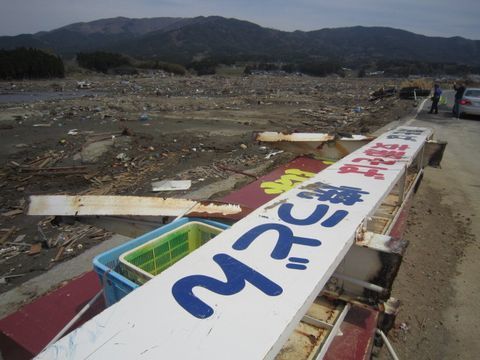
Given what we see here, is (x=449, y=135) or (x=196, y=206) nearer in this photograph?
(x=196, y=206)

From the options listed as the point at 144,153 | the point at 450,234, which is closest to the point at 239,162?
the point at 144,153

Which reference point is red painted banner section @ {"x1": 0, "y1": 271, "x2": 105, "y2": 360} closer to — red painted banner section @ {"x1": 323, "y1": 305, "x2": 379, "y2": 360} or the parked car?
red painted banner section @ {"x1": 323, "y1": 305, "x2": 379, "y2": 360}

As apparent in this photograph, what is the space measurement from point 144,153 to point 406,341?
29.9 feet

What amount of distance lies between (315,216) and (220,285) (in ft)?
2.89

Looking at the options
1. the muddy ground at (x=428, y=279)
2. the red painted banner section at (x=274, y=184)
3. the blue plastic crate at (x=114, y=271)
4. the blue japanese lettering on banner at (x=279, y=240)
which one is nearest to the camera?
the blue japanese lettering on banner at (x=279, y=240)

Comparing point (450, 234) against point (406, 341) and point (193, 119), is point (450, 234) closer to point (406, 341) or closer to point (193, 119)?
point (406, 341)

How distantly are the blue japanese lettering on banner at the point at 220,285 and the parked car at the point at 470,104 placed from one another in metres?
18.1

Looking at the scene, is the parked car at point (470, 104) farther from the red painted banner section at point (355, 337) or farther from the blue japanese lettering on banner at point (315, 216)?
the blue japanese lettering on banner at point (315, 216)

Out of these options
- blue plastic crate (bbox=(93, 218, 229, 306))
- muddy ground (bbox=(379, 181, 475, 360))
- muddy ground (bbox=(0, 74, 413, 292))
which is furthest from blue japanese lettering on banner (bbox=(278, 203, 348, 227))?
muddy ground (bbox=(0, 74, 413, 292))

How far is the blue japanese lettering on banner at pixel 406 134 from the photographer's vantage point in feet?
15.4

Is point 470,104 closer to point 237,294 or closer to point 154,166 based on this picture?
point 154,166

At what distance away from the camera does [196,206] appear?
2641 millimetres

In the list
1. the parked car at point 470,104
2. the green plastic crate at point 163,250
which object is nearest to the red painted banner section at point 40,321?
the green plastic crate at point 163,250

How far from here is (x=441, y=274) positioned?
4094 millimetres
